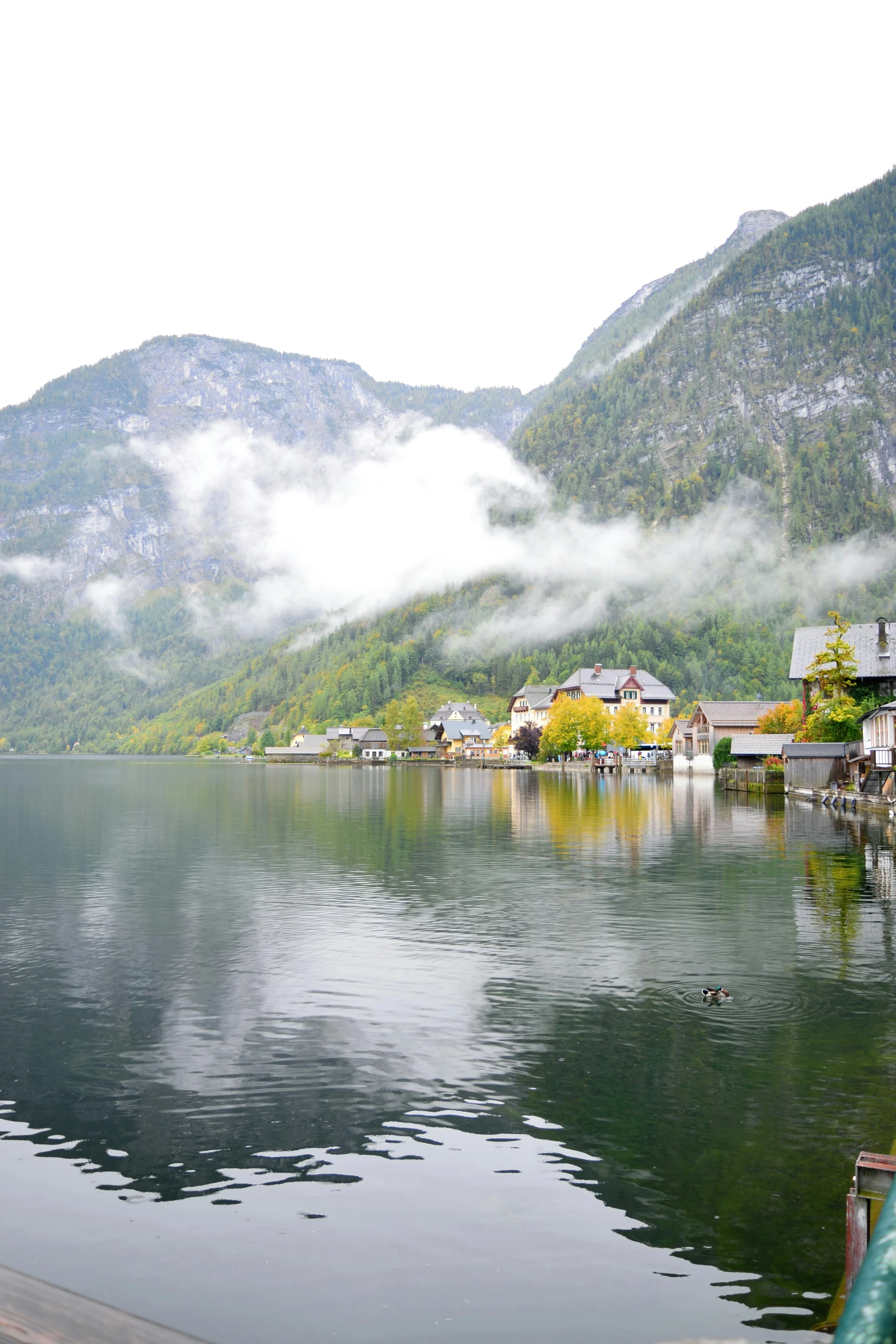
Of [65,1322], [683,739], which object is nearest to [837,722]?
[683,739]

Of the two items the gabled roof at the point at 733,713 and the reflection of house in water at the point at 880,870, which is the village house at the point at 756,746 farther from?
the reflection of house in water at the point at 880,870

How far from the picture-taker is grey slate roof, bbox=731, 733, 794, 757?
374ft

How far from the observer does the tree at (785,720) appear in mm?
122375

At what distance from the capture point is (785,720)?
12556 centimetres

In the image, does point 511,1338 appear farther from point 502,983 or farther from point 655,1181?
point 502,983

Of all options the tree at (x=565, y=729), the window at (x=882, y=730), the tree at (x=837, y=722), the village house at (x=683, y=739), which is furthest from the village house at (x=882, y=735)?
the tree at (x=565, y=729)

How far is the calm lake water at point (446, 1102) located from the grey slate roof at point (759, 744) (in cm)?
7687

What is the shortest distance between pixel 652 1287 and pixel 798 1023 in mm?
10820

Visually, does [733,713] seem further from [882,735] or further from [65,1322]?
[65,1322]

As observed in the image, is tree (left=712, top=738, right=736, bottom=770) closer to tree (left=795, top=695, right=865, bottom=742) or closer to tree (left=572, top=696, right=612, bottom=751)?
tree (left=795, top=695, right=865, bottom=742)

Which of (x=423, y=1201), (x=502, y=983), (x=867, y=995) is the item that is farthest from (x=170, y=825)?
(x=423, y=1201)

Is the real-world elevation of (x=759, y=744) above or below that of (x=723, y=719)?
below

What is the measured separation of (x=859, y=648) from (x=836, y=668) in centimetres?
612

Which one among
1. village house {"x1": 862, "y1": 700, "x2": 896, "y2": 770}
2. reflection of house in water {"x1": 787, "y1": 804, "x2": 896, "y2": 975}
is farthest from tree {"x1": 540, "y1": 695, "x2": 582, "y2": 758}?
reflection of house in water {"x1": 787, "y1": 804, "x2": 896, "y2": 975}
